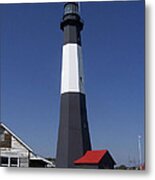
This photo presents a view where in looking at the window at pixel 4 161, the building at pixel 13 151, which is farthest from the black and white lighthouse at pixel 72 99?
the window at pixel 4 161

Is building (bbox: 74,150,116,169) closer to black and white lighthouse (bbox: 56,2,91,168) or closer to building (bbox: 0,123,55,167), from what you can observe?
black and white lighthouse (bbox: 56,2,91,168)

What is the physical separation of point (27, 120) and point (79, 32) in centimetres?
46

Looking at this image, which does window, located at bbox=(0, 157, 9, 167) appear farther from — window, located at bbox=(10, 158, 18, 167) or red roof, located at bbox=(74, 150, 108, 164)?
red roof, located at bbox=(74, 150, 108, 164)

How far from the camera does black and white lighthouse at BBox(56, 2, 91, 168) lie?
6.77 feet

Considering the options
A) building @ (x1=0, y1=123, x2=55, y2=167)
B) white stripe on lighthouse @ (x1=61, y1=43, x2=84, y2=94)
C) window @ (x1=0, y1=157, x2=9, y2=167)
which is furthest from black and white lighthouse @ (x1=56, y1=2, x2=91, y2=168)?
window @ (x1=0, y1=157, x2=9, y2=167)

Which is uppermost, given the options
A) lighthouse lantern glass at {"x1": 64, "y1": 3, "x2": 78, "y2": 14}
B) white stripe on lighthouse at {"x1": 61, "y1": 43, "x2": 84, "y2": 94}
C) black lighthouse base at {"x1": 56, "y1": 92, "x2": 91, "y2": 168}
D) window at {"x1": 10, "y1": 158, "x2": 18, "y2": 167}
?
lighthouse lantern glass at {"x1": 64, "y1": 3, "x2": 78, "y2": 14}

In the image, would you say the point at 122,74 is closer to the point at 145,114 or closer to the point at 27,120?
the point at 145,114

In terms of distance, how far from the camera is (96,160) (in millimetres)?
2029

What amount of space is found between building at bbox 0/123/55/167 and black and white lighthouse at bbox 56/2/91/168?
13 centimetres

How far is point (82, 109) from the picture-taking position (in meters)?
2.08

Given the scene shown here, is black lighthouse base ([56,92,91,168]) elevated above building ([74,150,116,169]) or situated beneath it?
elevated above

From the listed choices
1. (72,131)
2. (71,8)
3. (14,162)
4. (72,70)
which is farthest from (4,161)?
(71,8)

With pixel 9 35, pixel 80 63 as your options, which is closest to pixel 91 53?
pixel 80 63

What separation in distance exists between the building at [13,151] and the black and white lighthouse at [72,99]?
0.13 meters
